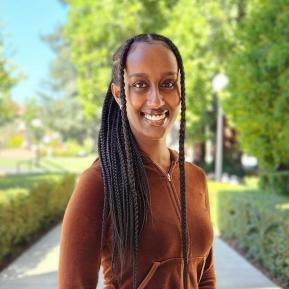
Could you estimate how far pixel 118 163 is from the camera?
1537 millimetres

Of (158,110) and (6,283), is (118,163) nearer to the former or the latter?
(158,110)

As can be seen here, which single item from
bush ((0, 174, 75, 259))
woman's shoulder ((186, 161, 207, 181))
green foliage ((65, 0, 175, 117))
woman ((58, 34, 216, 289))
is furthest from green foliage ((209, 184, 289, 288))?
green foliage ((65, 0, 175, 117))

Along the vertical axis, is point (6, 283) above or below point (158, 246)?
Result: below

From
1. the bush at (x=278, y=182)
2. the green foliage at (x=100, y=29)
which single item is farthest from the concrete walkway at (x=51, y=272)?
the green foliage at (x=100, y=29)

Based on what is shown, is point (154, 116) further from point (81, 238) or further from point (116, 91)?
point (81, 238)

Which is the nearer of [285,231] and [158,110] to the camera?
[158,110]

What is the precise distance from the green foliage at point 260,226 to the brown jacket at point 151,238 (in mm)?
4831

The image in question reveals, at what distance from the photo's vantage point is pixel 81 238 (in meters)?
1.43

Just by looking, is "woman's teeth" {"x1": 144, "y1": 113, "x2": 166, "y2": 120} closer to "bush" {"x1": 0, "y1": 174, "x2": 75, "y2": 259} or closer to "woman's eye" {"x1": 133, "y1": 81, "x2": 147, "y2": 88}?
"woman's eye" {"x1": 133, "y1": 81, "x2": 147, "y2": 88}

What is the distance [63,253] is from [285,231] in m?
5.29

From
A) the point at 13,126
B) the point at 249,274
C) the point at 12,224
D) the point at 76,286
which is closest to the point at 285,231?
the point at 249,274

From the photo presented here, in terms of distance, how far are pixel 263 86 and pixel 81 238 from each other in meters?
7.04

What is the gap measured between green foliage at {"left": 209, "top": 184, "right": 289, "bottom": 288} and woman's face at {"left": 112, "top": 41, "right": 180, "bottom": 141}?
5.04 m

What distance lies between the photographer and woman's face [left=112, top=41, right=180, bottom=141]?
1522 millimetres
